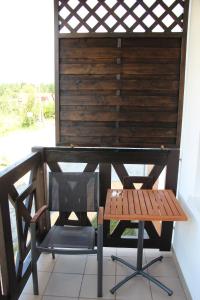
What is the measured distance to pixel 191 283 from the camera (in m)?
1.73

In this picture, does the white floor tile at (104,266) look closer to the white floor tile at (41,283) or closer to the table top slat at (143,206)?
the white floor tile at (41,283)

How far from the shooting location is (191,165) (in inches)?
73.9

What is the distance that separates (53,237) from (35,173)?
0.56m

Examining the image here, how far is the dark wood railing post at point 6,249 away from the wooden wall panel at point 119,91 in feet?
2.91

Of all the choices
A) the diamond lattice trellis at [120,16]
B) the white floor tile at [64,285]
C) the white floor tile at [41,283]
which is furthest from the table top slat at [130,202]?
the diamond lattice trellis at [120,16]

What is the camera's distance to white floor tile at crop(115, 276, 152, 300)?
1788 mm

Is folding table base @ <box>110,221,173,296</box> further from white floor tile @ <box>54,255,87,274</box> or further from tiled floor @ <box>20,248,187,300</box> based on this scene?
white floor tile @ <box>54,255,87,274</box>

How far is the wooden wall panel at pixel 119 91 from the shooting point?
2.02 m

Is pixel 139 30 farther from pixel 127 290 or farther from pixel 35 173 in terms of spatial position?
pixel 127 290

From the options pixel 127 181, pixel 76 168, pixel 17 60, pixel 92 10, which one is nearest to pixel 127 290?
pixel 127 181

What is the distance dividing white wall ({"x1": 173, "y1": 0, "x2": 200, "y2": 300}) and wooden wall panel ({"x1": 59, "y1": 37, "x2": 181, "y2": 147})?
128mm

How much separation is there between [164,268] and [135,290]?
40 cm

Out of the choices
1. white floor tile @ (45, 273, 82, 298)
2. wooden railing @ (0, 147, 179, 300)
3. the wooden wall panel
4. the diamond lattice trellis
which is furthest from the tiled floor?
the diamond lattice trellis

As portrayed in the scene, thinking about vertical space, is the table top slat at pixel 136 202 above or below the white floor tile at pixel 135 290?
above
